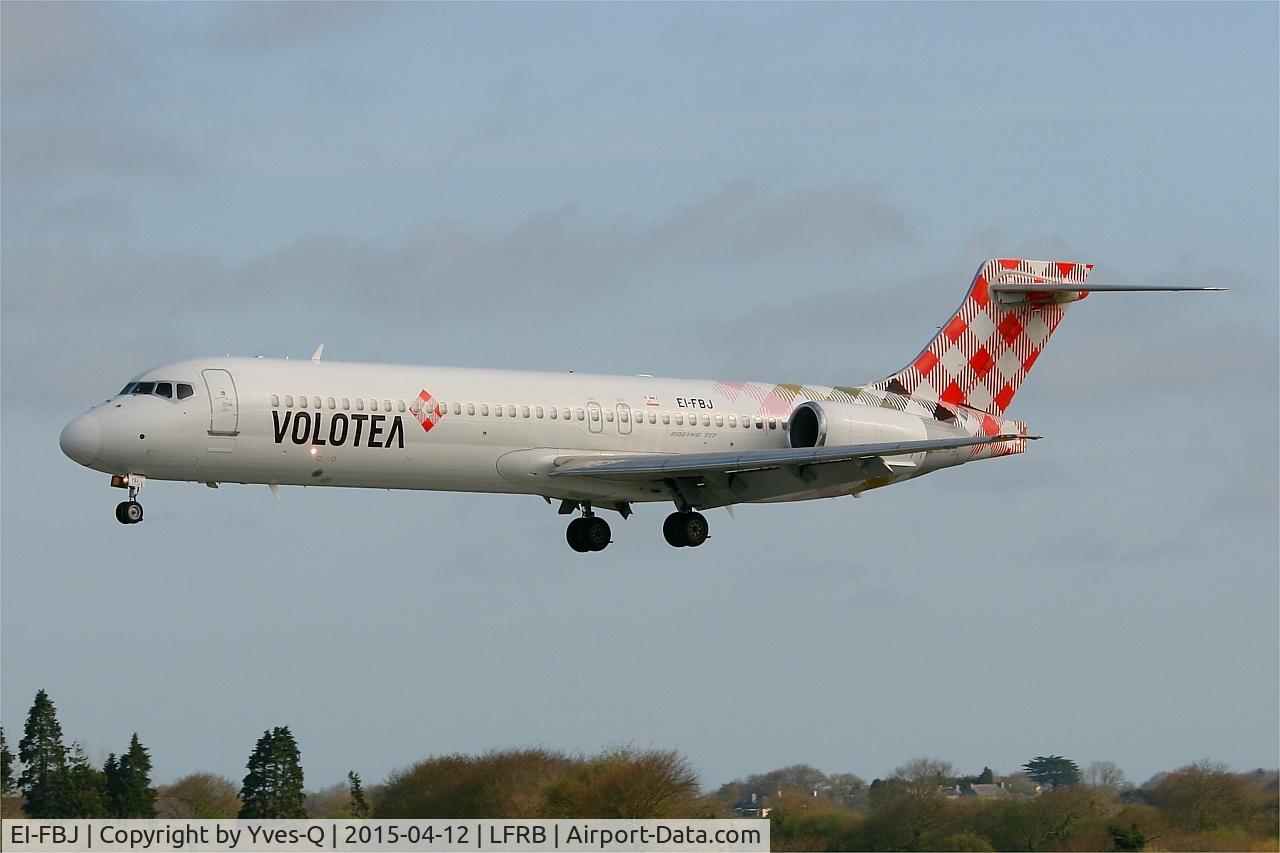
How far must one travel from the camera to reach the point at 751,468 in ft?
146

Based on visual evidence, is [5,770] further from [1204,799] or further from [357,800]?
[1204,799]

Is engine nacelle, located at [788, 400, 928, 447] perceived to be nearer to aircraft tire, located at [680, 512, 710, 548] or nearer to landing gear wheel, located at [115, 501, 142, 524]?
aircraft tire, located at [680, 512, 710, 548]

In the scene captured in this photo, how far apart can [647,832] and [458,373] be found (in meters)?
13.2

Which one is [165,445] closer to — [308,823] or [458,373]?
[458,373]

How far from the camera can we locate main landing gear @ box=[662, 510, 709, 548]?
46.8 metres

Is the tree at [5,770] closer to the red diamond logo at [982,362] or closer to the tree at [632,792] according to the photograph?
the tree at [632,792]

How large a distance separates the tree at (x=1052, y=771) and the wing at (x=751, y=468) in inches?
292

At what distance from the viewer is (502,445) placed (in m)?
43.4

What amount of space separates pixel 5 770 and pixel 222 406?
292 inches

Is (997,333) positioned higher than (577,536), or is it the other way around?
(997,333)

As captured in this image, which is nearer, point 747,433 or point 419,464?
point 419,464

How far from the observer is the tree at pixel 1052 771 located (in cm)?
3664

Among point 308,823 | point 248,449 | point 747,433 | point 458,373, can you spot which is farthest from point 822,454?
point 308,823

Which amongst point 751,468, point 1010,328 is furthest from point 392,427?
point 1010,328
